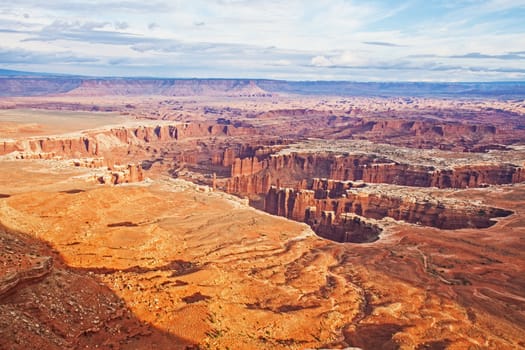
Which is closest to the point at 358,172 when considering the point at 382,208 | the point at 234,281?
the point at 382,208

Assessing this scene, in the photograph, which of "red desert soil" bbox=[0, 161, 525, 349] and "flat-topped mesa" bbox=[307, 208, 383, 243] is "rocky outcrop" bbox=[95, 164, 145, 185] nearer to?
"red desert soil" bbox=[0, 161, 525, 349]

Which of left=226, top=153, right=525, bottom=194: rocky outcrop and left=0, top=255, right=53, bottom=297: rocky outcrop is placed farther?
left=226, top=153, right=525, bottom=194: rocky outcrop

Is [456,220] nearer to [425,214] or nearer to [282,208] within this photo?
[425,214]

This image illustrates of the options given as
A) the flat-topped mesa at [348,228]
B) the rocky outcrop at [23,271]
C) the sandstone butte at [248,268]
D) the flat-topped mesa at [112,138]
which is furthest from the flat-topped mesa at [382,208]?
the flat-topped mesa at [112,138]

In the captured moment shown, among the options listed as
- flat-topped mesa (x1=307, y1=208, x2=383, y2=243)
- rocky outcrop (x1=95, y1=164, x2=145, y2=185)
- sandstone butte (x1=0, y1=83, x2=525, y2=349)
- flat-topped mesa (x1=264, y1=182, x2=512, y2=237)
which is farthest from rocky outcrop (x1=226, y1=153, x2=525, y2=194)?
flat-topped mesa (x1=307, y1=208, x2=383, y2=243)

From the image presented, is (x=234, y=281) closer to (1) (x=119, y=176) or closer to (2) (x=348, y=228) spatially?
(2) (x=348, y=228)

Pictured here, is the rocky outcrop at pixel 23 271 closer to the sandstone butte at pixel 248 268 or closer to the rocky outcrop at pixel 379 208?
the sandstone butte at pixel 248 268
